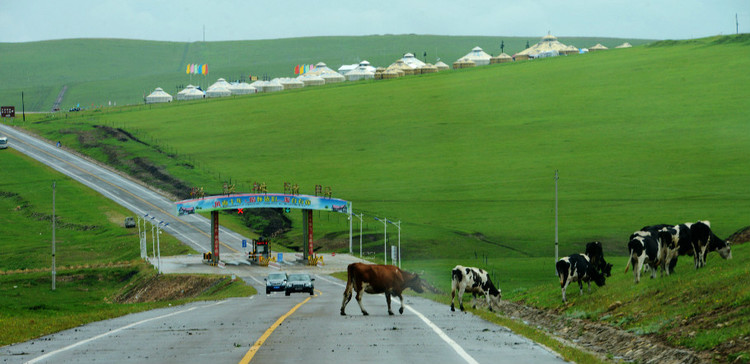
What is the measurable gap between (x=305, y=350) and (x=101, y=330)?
27.8 ft

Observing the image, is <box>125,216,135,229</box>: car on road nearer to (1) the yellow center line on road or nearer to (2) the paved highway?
(2) the paved highway

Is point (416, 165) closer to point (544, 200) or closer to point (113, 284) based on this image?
point (544, 200)

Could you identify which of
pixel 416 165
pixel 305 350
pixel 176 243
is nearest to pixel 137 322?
pixel 305 350

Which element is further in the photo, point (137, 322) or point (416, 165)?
point (416, 165)

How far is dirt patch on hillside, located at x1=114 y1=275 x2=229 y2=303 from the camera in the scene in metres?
85.6

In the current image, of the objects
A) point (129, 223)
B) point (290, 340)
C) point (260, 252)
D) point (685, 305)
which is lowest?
point (260, 252)

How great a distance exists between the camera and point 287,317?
29297mm

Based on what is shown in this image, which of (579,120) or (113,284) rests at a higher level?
(579,120)

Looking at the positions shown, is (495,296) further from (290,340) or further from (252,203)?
(252,203)

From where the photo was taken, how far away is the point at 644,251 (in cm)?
3122

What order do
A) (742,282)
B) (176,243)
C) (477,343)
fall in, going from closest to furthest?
(477,343) < (742,282) < (176,243)

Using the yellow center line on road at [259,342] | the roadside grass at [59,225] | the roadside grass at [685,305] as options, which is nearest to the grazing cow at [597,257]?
the roadside grass at [685,305]

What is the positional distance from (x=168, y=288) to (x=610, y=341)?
67629 millimetres

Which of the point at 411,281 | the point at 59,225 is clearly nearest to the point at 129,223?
the point at 59,225
